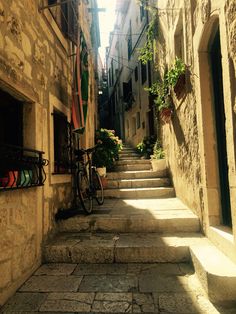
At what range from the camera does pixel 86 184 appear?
16.4 ft

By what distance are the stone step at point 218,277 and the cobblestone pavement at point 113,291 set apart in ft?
0.30

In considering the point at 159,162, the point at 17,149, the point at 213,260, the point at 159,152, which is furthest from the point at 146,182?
the point at 17,149

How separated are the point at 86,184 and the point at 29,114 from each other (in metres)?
2.14

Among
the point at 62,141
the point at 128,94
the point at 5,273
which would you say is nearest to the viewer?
the point at 5,273

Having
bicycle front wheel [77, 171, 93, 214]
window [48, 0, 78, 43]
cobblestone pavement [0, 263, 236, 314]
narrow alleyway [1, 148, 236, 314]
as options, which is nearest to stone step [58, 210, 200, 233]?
narrow alleyway [1, 148, 236, 314]

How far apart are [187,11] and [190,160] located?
2.38 meters

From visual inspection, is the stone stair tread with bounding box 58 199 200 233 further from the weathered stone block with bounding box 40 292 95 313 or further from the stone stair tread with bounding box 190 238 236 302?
the weathered stone block with bounding box 40 292 95 313

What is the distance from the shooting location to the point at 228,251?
264 cm

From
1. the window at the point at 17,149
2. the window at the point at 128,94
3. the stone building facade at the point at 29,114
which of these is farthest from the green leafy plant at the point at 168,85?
the window at the point at 128,94

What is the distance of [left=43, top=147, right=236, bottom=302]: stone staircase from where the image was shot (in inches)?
95.8

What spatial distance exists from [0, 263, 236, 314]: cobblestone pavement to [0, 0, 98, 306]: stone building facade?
237mm

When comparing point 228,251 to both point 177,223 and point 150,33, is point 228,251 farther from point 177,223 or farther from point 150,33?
point 150,33

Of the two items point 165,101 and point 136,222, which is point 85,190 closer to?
point 136,222

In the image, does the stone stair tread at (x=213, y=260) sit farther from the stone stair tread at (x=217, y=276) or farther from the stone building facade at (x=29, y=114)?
the stone building facade at (x=29, y=114)
